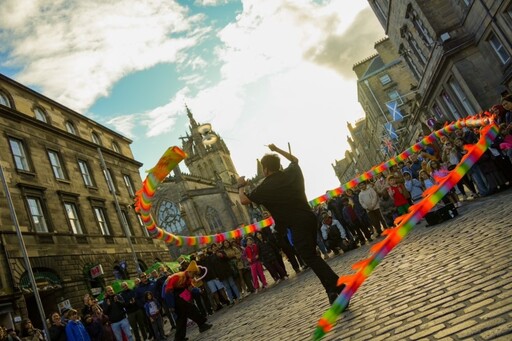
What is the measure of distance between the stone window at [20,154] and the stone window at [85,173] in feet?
15.3

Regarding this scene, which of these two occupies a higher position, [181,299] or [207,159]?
[207,159]

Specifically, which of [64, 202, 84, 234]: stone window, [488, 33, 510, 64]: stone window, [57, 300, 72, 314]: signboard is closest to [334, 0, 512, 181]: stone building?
[488, 33, 510, 64]: stone window

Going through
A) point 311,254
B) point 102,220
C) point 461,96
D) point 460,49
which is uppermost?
point 102,220

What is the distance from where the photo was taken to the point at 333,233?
44.1ft

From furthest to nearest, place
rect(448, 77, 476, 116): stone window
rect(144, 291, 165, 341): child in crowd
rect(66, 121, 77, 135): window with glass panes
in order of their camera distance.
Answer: rect(66, 121, 77, 135): window with glass panes, rect(448, 77, 476, 116): stone window, rect(144, 291, 165, 341): child in crowd

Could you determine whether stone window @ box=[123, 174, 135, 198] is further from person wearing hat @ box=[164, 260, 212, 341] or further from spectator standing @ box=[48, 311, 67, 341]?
person wearing hat @ box=[164, 260, 212, 341]

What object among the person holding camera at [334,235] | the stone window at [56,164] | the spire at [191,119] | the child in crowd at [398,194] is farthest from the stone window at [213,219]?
the child in crowd at [398,194]

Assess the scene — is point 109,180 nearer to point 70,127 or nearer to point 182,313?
point 70,127

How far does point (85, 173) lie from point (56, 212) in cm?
598

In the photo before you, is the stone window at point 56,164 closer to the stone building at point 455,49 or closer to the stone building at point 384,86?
the stone building at point 455,49

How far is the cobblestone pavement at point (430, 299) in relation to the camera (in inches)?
128

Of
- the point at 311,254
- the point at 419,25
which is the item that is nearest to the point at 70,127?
the point at 419,25

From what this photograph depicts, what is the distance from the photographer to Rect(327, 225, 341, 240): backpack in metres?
13.4

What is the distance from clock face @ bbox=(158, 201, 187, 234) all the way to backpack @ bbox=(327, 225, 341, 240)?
46.0 m
